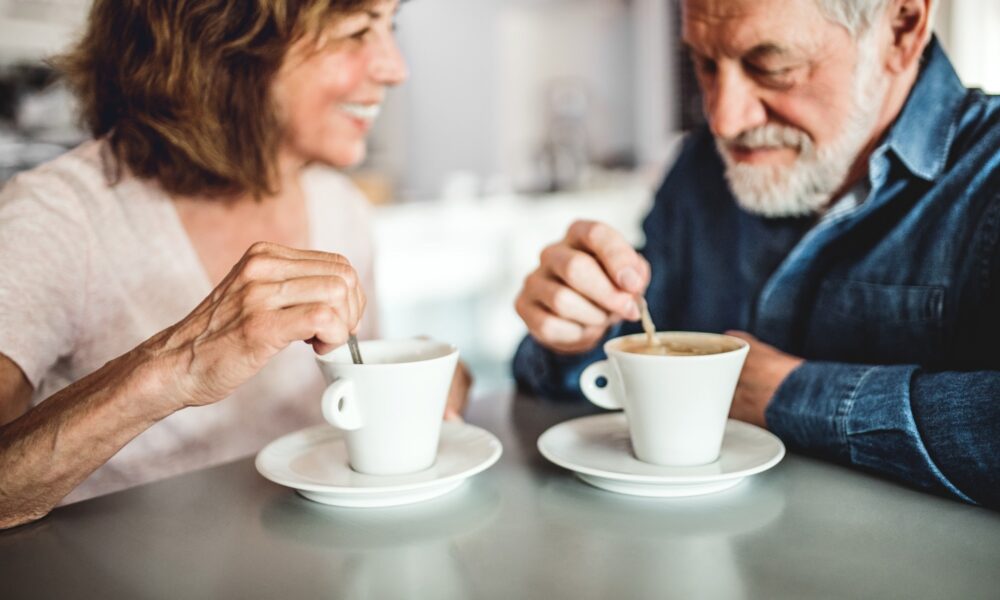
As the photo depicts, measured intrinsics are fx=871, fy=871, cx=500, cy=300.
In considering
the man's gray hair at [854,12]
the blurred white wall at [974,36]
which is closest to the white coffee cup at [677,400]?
the man's gray hair at [854,12]

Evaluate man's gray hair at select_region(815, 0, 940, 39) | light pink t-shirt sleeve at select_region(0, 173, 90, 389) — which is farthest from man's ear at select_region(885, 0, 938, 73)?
light pink t-shirt sleeve at select_region(0, 173, 90, 389)

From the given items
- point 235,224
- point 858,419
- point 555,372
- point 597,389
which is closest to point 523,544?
point 597,389

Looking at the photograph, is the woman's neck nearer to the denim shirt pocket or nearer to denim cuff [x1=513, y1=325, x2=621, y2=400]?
denim cuff [x1=513, y1=325, x2=621, y2=400]

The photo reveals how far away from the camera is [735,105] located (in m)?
1.18

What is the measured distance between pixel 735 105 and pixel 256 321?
0.73 metres

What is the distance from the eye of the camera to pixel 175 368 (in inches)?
31.5

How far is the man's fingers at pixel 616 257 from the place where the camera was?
1019 mm

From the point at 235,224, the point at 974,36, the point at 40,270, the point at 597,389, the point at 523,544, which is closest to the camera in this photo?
the point at 523,544

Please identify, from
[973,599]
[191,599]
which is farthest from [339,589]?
[973,599]

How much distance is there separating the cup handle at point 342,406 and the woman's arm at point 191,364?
4 centimetres

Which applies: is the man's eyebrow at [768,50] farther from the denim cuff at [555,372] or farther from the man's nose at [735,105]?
the denim cuff at [555,372]

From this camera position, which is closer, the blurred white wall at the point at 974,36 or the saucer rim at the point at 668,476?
the saucer rim at the point at 668,476

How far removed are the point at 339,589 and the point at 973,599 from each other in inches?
17.7

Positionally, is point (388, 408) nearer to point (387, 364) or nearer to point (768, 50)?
point (387, 364)
